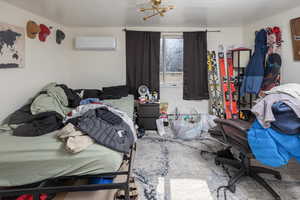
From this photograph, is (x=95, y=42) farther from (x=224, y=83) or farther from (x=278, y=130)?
(x=278, y=130)

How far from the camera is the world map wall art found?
2223mm

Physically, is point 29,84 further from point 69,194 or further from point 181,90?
point 181,90

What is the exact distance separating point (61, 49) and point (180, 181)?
3296 mm

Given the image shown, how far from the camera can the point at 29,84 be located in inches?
107

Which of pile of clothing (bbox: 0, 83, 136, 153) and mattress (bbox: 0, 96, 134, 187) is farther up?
pile of clothing (bbox: 0, 83, 136, 153)

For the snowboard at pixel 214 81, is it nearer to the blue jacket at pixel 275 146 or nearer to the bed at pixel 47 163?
the blue jacket at pixel 275 146

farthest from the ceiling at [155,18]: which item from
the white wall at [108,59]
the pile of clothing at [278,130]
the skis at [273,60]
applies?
the pile of clothing at [278,130]

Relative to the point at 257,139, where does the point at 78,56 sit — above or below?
above

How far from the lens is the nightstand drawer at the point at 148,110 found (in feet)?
11.6

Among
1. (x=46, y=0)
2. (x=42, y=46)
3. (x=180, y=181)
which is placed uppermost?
(x=46, y=0)

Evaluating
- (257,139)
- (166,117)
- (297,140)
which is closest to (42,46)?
(166,117)

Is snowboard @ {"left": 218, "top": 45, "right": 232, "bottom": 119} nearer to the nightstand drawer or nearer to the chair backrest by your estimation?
the nightstand drawer

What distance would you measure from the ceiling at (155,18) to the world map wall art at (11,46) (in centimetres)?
36

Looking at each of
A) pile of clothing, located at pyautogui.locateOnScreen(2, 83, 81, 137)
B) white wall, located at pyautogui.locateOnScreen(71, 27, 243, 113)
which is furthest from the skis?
pile of clothing, located at pyautogui.locateOnScreen(2, 83, 81, 137)
